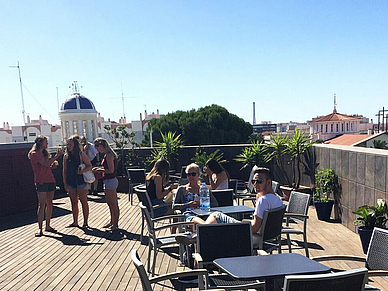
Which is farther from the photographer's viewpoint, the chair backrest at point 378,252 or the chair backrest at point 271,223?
the chair backrest at point 271,223

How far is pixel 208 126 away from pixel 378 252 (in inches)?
1181

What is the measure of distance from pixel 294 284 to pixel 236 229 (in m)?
1.01

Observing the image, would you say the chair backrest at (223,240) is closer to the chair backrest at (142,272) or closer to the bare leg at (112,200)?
the chair backrest at (142,272)

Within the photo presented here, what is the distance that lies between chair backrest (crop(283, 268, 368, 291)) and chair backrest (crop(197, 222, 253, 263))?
3.26ft

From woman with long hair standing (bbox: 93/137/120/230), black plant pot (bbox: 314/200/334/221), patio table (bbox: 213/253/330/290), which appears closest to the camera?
patio table (bbox: 213/253/330/290)

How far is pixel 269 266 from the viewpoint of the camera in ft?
7.73

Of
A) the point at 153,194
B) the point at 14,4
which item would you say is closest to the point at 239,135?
the point at 14,4

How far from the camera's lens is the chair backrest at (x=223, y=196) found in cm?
460

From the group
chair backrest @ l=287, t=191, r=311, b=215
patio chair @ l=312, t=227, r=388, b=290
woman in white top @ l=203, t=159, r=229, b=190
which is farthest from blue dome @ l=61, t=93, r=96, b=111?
patio chair @ l=312, t=227, r=388, b=290

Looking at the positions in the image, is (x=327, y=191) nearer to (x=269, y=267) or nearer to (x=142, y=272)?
(x=269, y=267)

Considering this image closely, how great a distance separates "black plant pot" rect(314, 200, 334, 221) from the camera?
6070mm

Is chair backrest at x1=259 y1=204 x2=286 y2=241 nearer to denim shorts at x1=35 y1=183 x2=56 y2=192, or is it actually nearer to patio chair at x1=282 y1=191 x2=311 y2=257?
patio chair at x1=282 y1=191 x2=311 y2=257

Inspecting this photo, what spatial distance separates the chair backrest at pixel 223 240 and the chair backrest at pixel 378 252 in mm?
870

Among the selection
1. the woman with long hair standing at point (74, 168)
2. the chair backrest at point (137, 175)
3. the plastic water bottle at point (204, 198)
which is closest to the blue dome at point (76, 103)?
the chair backrest at point (137, 175)
